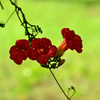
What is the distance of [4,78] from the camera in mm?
8172

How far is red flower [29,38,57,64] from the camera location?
1.93m

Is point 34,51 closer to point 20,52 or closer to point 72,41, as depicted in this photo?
point 20,52

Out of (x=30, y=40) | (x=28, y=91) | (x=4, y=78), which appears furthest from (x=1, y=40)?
(x=30, y=40)

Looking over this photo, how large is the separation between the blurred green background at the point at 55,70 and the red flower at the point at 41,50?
210 inches

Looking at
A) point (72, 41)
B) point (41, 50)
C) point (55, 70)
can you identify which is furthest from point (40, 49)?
point (55, 70)

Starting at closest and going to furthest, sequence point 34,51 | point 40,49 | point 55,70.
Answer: point 34,51 < point 40,49 < point 55,70

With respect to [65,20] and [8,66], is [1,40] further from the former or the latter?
[65,20]

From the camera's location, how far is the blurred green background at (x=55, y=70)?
25.0ft

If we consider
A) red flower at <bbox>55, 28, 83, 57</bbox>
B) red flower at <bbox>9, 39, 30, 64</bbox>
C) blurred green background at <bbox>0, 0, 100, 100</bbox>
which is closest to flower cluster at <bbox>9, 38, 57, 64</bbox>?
red flower at <bbox>9, 39, 30, 64</bbox>

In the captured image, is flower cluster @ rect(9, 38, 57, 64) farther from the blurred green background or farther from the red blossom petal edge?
the blurred green background

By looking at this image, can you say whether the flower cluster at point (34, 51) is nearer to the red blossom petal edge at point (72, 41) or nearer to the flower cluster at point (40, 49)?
the flower cluster at point (40, 49)

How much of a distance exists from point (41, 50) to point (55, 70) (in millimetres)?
6559

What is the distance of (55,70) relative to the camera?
8609mm

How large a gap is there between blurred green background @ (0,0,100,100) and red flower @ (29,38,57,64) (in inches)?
210
